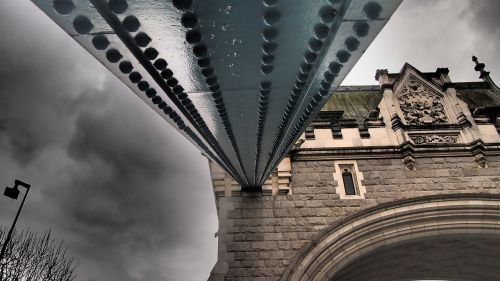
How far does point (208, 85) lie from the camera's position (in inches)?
99.5

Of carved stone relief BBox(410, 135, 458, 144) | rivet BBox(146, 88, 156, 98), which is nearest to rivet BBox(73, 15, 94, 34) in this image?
rivet BBox(146, 88, 156, 98)

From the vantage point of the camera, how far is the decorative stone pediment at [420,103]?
855cm

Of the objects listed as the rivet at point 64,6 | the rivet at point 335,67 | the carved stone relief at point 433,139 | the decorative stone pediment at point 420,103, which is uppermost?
the decorative stone pediment at point 420,103

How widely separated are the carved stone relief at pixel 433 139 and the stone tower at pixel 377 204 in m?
0.02

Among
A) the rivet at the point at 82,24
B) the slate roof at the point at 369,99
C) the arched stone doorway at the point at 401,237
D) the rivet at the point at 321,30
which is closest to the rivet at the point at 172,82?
the rivet at the point at 82,24

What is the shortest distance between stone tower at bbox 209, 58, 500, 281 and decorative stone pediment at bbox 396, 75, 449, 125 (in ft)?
0.12

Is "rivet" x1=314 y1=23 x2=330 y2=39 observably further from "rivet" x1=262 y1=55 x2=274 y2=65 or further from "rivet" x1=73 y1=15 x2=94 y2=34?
"rivet" x1=73 y1=15 x2=94 y2=34

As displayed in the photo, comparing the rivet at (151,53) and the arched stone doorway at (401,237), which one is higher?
the arched stone doorway at (401,237)

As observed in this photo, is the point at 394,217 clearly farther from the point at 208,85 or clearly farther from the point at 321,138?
the point at 208,85

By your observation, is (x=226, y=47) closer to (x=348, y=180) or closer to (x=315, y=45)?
(x=315, y=45)

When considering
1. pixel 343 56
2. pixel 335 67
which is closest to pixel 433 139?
pixel 335 67

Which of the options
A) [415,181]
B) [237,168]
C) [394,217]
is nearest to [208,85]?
[237,168]

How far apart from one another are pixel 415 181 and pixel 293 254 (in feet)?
9.69

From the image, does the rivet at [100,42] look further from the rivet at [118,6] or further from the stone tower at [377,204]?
the stone tower at [377,204]
